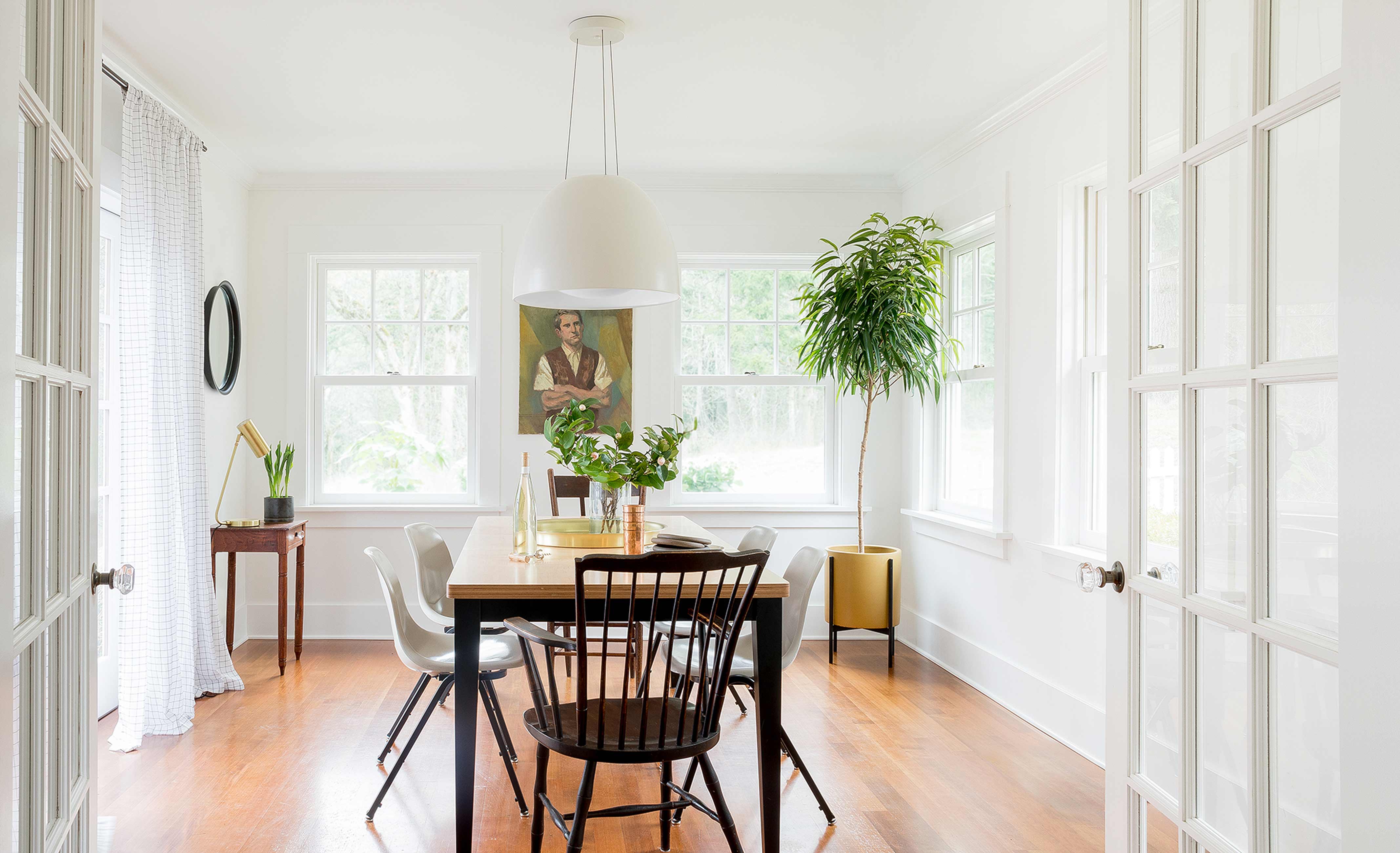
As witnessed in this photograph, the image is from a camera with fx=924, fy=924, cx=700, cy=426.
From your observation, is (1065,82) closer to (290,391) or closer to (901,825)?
(901,825)

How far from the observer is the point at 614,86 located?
149 inches

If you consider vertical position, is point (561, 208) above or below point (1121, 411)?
above

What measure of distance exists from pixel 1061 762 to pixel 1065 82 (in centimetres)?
255

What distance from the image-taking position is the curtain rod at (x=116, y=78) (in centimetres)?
342

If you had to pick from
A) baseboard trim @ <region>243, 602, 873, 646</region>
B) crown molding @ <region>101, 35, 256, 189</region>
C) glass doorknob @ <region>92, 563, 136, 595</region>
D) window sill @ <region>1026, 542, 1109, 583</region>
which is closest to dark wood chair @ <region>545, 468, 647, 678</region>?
baseboard trim @ <region>243, 602, 873, 646</region>

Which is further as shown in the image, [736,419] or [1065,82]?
[736,419]

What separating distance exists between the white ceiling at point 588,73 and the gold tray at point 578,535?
1760 millimetres

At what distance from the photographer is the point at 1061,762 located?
131 inches

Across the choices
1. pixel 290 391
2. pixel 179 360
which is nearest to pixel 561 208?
pixel 179 360

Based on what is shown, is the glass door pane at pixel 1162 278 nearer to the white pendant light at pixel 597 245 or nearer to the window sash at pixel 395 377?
the white pendant light at pixel 597 245

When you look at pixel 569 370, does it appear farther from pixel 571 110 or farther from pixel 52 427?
pixel 52 427

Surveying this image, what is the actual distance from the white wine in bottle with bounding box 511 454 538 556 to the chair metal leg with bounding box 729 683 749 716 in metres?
1.03

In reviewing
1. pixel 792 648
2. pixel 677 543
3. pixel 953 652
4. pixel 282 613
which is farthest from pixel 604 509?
pixel 953 652

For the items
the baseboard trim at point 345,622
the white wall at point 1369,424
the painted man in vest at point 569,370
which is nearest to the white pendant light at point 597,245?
the white wall at point 1369,424
